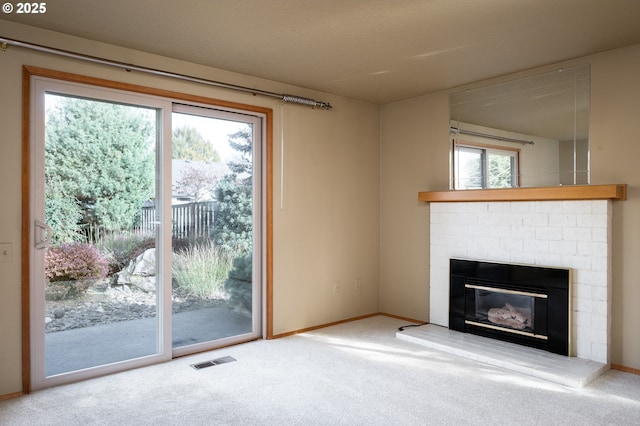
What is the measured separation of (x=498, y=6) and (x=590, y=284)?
2238 mm

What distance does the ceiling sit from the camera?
8.77 feet

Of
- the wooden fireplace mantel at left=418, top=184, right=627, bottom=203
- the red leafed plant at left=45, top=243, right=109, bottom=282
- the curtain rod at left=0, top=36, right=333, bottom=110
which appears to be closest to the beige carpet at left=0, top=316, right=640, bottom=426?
the red leafed plant at left=45, top=243, right=109, bottom=282

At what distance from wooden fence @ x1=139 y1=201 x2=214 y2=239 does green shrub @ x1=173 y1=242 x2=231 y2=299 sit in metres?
0.13

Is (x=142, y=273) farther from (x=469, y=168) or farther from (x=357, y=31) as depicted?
(x=469, y=168)

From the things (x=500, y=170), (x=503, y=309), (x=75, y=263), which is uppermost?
(x=500, y=170)

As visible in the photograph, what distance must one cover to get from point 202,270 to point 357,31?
234cm

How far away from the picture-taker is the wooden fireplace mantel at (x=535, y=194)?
337 cm

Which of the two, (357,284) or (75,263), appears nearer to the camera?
(75,263)

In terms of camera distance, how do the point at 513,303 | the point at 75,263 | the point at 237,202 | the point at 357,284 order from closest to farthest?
1. the point at 75,263
2. the point at 513,303
3. the point at 237,202
4. the point at 357,284

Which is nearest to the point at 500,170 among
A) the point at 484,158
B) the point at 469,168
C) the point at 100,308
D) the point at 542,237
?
the point at 484,158

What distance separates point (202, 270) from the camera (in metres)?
3.90

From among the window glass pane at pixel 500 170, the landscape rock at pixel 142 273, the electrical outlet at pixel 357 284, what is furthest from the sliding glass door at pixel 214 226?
the window glass pane at pixel 500 170

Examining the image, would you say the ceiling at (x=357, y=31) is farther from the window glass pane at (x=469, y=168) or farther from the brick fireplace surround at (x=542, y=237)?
the brick fireplace surround at (x=542, y=237)

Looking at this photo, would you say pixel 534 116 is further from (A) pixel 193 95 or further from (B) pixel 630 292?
(A) pixel 193 95
